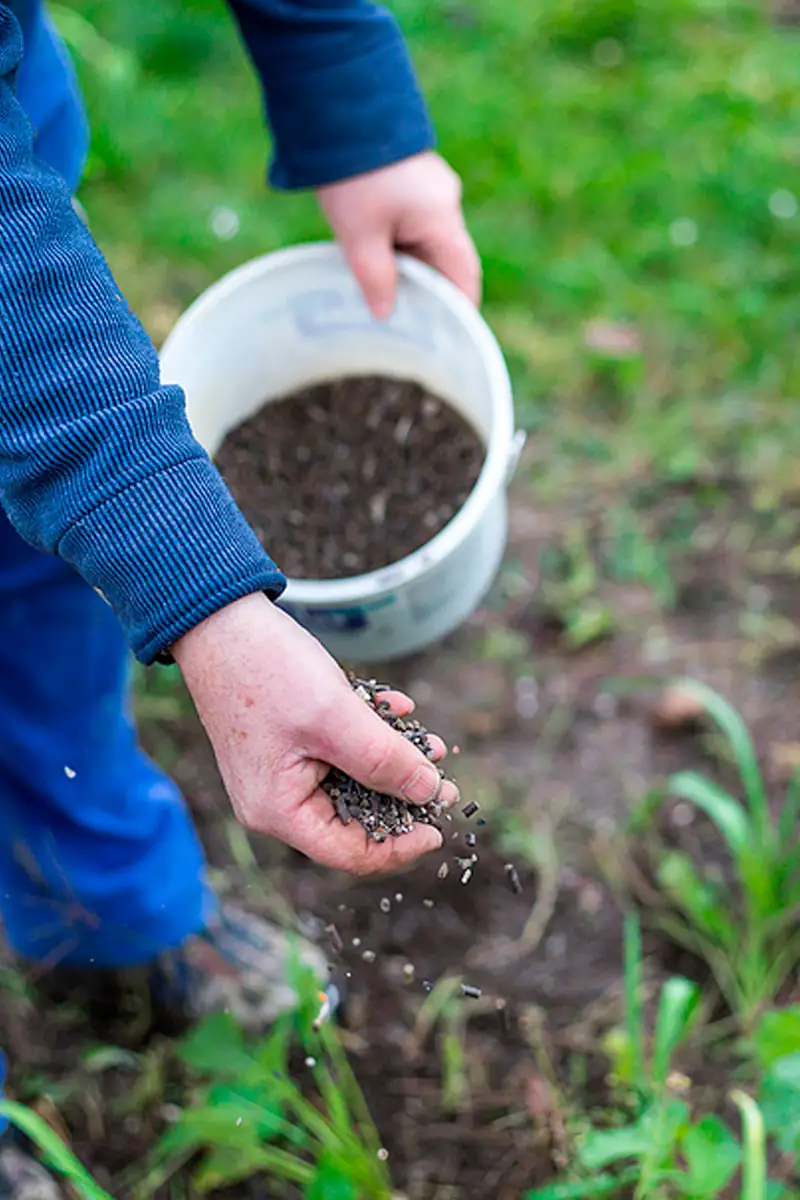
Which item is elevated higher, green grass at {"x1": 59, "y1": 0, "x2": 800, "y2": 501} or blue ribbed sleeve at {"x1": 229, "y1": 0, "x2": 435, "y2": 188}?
blue ribbed sleeve at {"x1": 229, "y1": 0, "x2": 435, "y2": 188}

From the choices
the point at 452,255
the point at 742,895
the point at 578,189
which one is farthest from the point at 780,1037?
the point at 578,189

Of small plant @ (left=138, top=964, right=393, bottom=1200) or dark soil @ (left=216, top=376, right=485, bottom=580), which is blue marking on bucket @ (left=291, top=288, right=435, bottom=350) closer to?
dark soil @ (left=216, top=376, right=485, bottom=580)

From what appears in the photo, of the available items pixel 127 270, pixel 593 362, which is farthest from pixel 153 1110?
pixel 127 270

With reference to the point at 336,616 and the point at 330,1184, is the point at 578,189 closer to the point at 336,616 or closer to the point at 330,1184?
the point at 336,616

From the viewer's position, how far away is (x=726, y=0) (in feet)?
9.15

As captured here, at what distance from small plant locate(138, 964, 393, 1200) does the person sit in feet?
0.45

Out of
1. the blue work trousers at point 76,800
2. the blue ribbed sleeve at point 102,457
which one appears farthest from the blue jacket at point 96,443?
the blue work trousers at point 76,800

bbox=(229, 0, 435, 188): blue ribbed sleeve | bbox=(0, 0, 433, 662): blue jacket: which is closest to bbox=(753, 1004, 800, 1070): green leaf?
bbox=(0, 0, 433, 662): blue jacket

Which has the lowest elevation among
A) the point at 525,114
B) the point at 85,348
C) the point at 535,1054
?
the point at 535,1054

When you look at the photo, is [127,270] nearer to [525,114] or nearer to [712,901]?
[525,114]

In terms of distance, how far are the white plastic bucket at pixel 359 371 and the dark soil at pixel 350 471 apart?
0.9 inches

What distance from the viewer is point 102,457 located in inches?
29.8

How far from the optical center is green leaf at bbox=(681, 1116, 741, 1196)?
98cm

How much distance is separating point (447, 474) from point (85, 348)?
68cm
